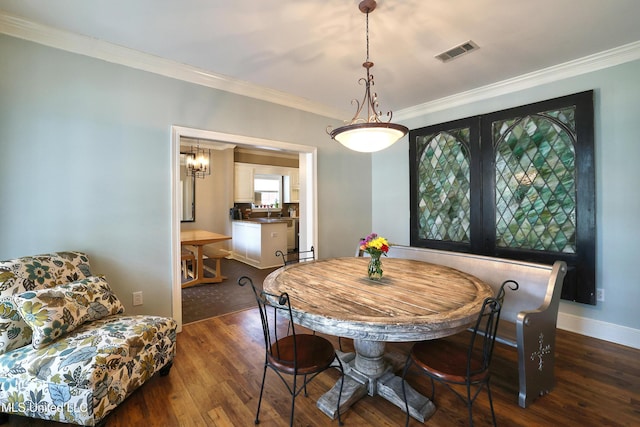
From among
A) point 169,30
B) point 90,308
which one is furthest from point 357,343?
point 169,30

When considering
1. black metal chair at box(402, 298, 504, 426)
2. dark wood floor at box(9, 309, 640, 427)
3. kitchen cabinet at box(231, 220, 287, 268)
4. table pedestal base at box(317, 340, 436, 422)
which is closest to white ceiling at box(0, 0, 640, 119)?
black metal chair at box(402, 298, 504, 426)

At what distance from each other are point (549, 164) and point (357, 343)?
2.69 metres

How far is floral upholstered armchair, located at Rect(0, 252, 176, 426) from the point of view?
4.96ft

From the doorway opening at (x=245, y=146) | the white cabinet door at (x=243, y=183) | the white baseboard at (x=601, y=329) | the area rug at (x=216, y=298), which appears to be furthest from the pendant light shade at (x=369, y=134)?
the white cabinet door at (x=243, y=183)

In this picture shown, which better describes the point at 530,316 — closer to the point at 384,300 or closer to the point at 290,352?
the point at 384,300

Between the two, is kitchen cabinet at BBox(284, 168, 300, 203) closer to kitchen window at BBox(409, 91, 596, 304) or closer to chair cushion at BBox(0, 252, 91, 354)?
kitchen window at BBox(409, 91, 596, 304)

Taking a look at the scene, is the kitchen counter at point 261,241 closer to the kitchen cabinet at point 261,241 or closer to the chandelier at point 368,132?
the kitchen cabinet at point 261,241

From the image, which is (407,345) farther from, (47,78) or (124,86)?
(47,78)

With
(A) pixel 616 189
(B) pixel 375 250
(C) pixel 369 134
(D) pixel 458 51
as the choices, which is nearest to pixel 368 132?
(C) pixel 369 134

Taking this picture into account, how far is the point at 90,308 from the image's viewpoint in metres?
1.94

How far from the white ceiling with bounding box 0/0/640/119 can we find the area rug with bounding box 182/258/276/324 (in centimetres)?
268

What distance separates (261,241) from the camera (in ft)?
17.9

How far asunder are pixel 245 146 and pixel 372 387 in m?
2.92

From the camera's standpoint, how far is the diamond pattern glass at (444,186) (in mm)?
3590
